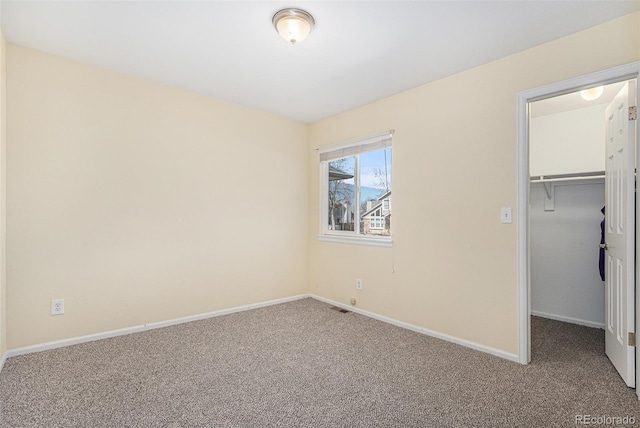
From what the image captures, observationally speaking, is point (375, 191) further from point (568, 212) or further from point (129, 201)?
point (129, 201)

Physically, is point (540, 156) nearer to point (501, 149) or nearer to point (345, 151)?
point (501, 149)

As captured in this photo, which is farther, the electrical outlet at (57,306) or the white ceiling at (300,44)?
the electrical outlet at (57,306)

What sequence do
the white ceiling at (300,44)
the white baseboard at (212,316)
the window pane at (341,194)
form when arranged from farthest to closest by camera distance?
the window pane at (341,194)
the white baseboard at (212,316)
the white ceiling at (300,44)

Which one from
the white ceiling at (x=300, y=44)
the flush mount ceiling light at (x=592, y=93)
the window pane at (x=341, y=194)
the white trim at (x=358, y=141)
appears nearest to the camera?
the white ceiling at (x=300, y=44)

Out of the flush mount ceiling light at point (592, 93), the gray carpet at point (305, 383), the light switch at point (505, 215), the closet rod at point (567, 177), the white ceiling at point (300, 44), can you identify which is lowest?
the gray carpet at point (305, 383)

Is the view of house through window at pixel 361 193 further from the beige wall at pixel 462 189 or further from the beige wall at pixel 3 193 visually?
the beige wall at pixel 3 193

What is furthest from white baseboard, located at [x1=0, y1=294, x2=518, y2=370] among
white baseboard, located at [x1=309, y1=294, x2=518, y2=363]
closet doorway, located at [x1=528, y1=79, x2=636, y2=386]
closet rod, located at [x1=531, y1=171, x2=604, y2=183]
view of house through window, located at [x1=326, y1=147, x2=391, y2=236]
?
closet rod, located at [x1=531, y1=171, x2=604, y2=183]

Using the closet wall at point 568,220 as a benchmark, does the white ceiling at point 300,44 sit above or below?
above

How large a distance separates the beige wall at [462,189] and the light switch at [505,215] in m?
0.05

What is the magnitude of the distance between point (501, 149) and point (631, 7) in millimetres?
1058

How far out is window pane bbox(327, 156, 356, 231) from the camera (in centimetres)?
405

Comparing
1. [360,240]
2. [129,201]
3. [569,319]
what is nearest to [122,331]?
[129,201]

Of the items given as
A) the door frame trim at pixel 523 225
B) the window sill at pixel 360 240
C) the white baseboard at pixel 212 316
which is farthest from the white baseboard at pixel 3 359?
the door frame trim at pixel 523 225

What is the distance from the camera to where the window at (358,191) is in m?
3.60
